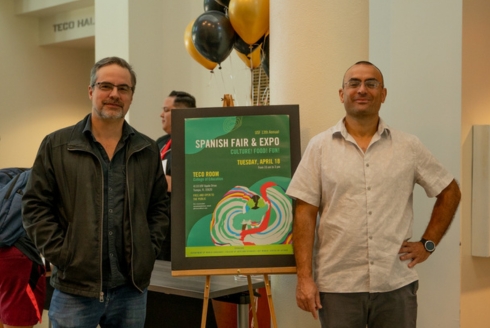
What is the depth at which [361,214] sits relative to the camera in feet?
8.29

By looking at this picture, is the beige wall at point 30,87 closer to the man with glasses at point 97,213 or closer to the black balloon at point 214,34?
the black balloon at point 214,34

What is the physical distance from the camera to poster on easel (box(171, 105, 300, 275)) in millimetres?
2812

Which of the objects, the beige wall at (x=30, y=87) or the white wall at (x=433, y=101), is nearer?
the white wall at (x=433, y=101)

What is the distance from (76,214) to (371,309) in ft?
4.08

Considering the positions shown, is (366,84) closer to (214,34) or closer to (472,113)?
(472,113)

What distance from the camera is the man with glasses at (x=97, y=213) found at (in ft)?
7.65

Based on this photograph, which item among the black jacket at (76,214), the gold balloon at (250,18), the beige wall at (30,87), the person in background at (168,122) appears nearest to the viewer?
the black jacket at (76,214)

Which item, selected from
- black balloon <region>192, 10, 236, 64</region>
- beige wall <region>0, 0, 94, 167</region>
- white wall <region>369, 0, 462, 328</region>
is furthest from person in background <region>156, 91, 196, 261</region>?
beige wall <region>0, 0, 94, 167</region>

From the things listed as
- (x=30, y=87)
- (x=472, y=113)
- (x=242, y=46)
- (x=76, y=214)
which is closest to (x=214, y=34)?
(x=242, y=46)

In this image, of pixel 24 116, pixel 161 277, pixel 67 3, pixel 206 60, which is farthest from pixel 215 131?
pixel 24 116

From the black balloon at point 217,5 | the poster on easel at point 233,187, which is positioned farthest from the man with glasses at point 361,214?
the black balloon at point 217,5

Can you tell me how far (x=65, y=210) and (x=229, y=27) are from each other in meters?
1.71

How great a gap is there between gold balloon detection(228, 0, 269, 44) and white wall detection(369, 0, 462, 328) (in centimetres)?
81

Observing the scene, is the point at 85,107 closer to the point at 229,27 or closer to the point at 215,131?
the point at 229,27
